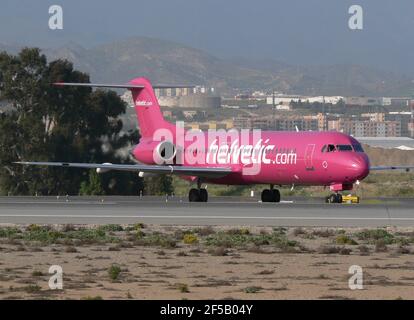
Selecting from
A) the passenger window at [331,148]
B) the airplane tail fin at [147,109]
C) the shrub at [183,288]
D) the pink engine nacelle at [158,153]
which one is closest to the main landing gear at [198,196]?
the pink engine nacelle at [158,153]

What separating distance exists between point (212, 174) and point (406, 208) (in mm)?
11057

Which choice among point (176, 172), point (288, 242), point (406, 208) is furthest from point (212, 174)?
point (288, 242)

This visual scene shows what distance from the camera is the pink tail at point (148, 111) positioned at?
6856 centimetres

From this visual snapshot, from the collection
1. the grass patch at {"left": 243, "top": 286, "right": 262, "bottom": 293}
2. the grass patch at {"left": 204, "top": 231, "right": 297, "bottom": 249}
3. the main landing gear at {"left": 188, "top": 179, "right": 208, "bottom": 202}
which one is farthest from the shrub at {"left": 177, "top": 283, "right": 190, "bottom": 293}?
the main landing gear at {"left": 188, "top": 179, "right": 208, "bottom": 202}

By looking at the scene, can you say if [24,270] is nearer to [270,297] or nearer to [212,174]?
[270,297]

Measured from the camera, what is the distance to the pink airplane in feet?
198

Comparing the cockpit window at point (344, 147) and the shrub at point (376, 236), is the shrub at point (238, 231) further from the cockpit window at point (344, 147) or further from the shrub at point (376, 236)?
the cockpit window at point (344, 147)

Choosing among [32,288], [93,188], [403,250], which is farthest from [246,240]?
[93,188]

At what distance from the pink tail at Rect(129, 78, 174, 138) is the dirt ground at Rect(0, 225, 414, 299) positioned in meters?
24.3

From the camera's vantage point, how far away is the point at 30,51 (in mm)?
102000

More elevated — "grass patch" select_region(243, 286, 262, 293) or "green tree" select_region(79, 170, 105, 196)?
"green tree" select_region(79, 170, 105, 196)

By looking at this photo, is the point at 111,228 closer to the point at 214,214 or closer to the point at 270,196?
the point at 214,214

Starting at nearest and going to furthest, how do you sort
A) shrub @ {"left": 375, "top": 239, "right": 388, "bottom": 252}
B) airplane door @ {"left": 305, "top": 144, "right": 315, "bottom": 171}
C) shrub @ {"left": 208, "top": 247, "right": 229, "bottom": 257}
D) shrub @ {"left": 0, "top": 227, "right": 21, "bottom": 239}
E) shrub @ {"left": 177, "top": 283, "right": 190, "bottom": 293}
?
1. shrub @ {"left": 177, "top": 283, "right": 190, "bottom": 293}
2. shrub @ {"left": 208, "top": 247, "right": 229, "bottom": 257}
3. shrub @ {"left": 375, "top": 239, "right": 388, "bottom": 252}
4. shrub @ {"left": 0, "top": 227, "right": 21, "bottom": 239}
5. airplane door @ {"left": 305, "top": 144, "right": 315, "bottom": 171}

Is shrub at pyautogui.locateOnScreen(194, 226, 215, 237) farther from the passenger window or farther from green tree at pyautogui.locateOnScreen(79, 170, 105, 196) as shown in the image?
green tree at pyautogui.locateOnScreen(79, 170, 105, 196)
